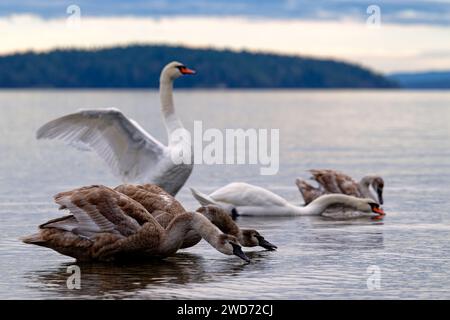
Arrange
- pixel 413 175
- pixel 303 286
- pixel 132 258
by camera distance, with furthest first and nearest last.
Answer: pixel 413 175 → pixel 132 258 → pixel 303 286

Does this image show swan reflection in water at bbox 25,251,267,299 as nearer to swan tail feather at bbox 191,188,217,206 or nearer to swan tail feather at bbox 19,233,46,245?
swan tail feather at bbox 19,233,46,245

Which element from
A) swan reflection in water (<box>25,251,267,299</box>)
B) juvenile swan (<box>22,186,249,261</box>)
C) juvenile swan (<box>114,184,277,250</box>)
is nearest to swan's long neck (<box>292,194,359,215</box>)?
juvenile swan (<box>114,184,277,250</box>)

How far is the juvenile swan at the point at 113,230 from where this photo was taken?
1243 cm

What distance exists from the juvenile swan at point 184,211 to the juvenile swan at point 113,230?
25.9 inches

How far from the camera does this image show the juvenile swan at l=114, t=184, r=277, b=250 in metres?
13.3

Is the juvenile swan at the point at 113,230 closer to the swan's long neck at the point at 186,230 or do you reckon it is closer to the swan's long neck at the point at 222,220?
the swan's long neck at the point at 186,230

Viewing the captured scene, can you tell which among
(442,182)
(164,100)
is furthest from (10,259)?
(442,182)

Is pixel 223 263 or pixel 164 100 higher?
pixel 164 100

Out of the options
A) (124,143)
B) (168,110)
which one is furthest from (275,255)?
(168,110)
